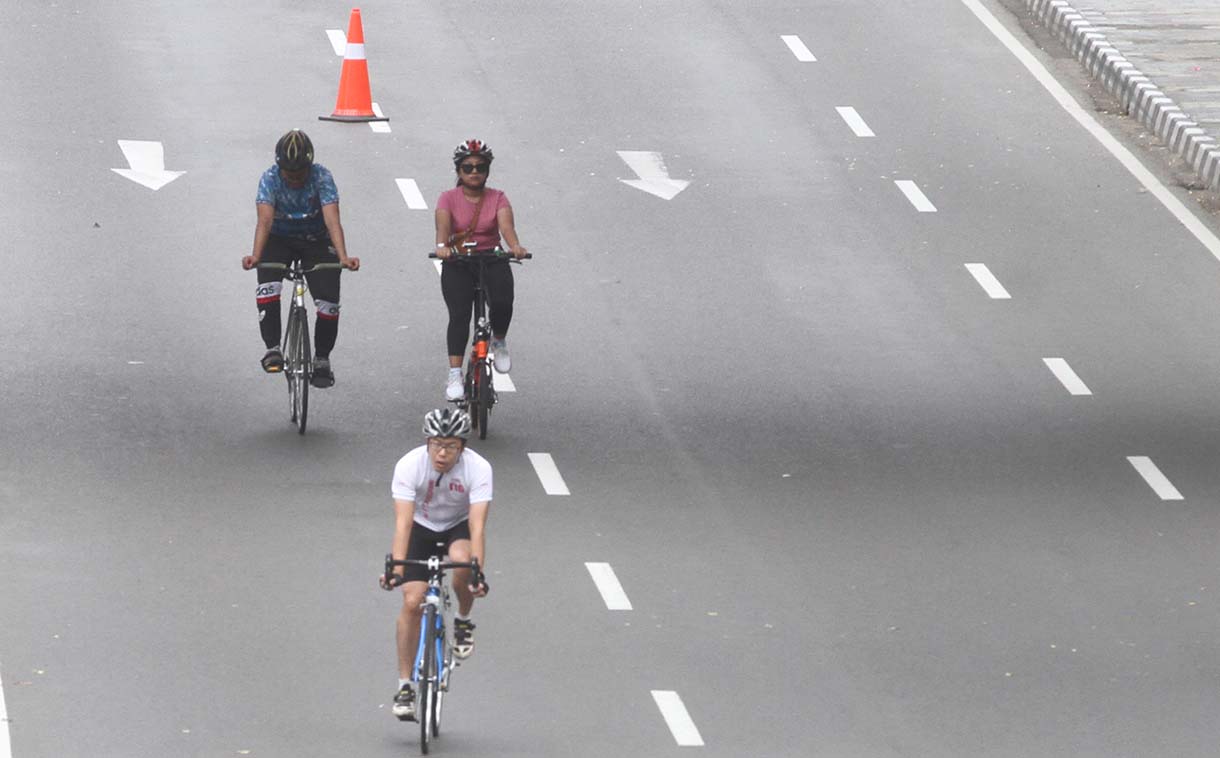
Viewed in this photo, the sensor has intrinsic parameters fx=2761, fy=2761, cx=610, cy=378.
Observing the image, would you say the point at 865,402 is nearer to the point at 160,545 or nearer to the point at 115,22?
the point at 160,545

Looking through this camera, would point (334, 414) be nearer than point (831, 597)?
No

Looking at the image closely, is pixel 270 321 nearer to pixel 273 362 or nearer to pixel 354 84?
pixel 273 362

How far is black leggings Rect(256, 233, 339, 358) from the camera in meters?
17.5

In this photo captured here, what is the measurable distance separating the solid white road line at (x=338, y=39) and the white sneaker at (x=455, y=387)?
8.67 meters

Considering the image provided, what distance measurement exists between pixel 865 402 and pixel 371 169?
19.6ft

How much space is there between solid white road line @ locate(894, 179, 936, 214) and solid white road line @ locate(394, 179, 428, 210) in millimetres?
4003

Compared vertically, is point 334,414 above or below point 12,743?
below

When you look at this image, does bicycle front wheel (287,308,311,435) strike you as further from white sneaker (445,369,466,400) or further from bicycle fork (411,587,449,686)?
bicycle fork (411,587,449,686)

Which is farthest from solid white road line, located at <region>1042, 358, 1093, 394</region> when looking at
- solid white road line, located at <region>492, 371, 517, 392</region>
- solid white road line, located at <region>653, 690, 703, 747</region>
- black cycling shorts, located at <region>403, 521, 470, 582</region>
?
black cycling shorts, located at <region>403, 521, 470, 582</region>

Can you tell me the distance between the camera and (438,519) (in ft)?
42.3

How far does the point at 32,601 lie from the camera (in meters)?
14.4

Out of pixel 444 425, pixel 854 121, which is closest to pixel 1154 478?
pixel 444 425

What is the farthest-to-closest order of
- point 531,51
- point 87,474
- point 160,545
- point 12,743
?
point 531,51 → point 87,474 → point 160,545 → point 12,743

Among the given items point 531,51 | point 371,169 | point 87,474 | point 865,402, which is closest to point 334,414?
point 87,474
